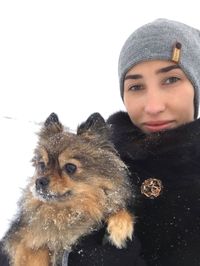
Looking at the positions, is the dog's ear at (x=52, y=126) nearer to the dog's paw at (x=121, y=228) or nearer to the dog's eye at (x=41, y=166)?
the dog's eye at (x=41, y=166)

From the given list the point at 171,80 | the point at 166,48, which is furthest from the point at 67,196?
the point at 166,48

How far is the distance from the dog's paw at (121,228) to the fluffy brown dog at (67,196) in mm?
11

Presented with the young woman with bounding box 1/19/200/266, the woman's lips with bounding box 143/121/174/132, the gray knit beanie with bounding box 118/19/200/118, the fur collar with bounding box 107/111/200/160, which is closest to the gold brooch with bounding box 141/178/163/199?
the young woman with bounding box 1/19/200/266

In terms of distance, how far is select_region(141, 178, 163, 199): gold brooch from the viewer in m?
3.03

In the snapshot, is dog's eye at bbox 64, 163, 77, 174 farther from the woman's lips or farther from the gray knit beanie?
the gray knit beanie

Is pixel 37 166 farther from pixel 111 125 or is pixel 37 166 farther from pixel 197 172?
pixel 197 172

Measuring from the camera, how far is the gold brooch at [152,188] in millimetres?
3025

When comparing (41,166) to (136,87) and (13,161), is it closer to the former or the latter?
(136,87)

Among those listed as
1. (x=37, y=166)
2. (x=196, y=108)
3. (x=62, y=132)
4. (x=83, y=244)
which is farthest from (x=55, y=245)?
(x=196, y=108)

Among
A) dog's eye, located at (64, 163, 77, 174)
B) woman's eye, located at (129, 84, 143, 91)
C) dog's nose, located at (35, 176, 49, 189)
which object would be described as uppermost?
woman's eye, located at (129, 84, 143, 91)

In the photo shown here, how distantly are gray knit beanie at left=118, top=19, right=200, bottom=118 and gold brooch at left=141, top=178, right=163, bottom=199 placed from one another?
0.76 meters

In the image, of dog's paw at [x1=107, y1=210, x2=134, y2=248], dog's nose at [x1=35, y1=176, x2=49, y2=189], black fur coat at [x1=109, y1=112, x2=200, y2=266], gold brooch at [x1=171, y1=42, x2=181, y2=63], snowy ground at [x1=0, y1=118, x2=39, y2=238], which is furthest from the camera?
snowy ground at [x1=0, y1=118, x2=39, y2=238]

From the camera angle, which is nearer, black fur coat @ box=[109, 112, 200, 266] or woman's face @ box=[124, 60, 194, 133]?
black fur coat @ box=[109, 112, 200, 266]

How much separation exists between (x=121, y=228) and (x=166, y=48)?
1201 millimetres
